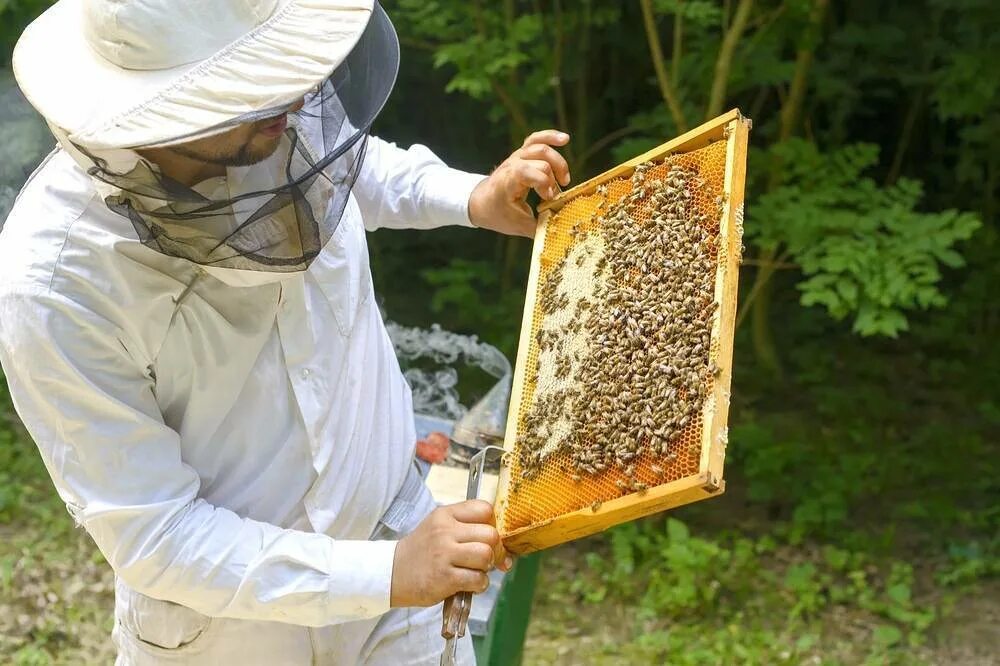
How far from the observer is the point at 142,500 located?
5.58ft

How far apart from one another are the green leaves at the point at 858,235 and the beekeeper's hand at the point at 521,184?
5.80 ft

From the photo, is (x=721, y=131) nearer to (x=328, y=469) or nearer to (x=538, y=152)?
(x=538, y=152)

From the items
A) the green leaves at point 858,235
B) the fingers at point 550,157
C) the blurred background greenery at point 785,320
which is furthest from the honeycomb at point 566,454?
the green leaves at point 858,235

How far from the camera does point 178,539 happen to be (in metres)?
1.72

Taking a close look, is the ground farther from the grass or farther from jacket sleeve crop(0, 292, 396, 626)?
jacket sleeve crop(0, 292, 396, 626)

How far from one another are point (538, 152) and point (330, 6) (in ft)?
2.45

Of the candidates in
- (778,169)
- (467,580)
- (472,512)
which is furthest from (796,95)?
(467,580)

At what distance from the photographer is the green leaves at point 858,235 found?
12.4ft

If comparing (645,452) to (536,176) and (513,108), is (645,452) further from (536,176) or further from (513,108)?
(513,108)

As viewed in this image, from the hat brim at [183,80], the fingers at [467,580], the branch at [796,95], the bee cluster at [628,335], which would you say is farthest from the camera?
the branch at [796,95]

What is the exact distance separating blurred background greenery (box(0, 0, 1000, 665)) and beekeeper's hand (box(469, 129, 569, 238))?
1.26 m

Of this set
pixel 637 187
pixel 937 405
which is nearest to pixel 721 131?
pixel 637 187

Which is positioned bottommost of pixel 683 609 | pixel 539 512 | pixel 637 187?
pixel 683 609

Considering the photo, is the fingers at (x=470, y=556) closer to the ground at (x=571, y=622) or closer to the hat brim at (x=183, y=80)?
the hat brim at (x=183, y=80)
